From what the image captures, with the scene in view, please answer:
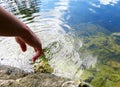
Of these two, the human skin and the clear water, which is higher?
the human skin

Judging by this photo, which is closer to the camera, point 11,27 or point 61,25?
point 11,27

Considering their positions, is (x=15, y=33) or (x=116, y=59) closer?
(x=15, y=33)

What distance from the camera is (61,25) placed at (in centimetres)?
1078

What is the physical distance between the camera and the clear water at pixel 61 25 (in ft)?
24.0

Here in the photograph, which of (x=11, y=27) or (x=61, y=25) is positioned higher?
(x=11, y=27)

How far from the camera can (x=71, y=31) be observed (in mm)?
10094

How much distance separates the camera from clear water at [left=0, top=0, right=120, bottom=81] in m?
7.31

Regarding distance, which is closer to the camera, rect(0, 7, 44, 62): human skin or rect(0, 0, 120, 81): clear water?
rect(0, 7, 44, 62): human skin

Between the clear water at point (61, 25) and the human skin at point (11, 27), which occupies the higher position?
the human skin at point (11, 27)

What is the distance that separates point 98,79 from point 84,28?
4558mm

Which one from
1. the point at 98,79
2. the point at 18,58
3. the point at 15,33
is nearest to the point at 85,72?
the point at 98,79

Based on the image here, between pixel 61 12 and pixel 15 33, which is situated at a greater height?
pixel 15 33

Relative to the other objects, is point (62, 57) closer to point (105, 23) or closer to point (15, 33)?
Answer: point (105, 23)

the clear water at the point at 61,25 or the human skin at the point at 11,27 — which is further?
the clear water at the point at 61,25
